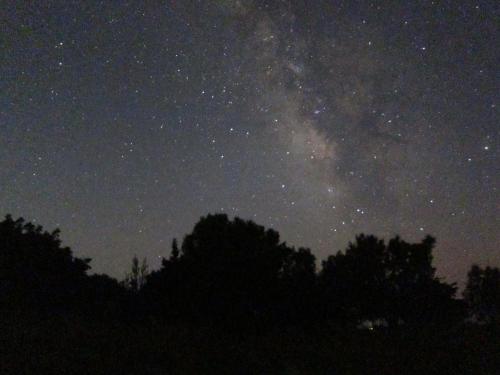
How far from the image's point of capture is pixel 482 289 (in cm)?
6162

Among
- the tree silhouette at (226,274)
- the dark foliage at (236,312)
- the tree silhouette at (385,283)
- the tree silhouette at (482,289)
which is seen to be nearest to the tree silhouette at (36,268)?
the dark foliage at (236,312)

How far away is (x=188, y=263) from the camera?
96.1 feet

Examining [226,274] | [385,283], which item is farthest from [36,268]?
[385,283]

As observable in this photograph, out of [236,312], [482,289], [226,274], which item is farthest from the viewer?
[482,289]

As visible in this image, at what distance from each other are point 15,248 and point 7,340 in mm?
19738

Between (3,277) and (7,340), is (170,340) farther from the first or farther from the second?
(3,277)

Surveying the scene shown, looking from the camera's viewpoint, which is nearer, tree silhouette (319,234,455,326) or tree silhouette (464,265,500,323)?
tree silhouette (319,234,455,326)

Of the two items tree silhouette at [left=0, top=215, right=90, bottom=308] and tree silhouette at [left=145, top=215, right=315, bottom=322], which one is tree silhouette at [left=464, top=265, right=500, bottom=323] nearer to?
tree silhouette at [left=145, top=215, right=315, bottom=322]

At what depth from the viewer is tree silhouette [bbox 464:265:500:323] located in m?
59.8

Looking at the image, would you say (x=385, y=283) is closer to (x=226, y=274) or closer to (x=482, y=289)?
(x=226, y=274)

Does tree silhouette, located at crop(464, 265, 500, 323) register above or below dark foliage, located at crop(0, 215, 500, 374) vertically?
above

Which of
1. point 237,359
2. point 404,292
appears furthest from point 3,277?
point 404,292

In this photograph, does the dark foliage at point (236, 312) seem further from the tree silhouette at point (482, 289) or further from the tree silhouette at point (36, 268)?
the tree silhouette at point (482, 289)

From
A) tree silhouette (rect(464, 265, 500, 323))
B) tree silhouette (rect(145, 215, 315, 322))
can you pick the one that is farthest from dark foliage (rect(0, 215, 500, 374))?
tree silhouette (rect(464, 265, 500, 323))
